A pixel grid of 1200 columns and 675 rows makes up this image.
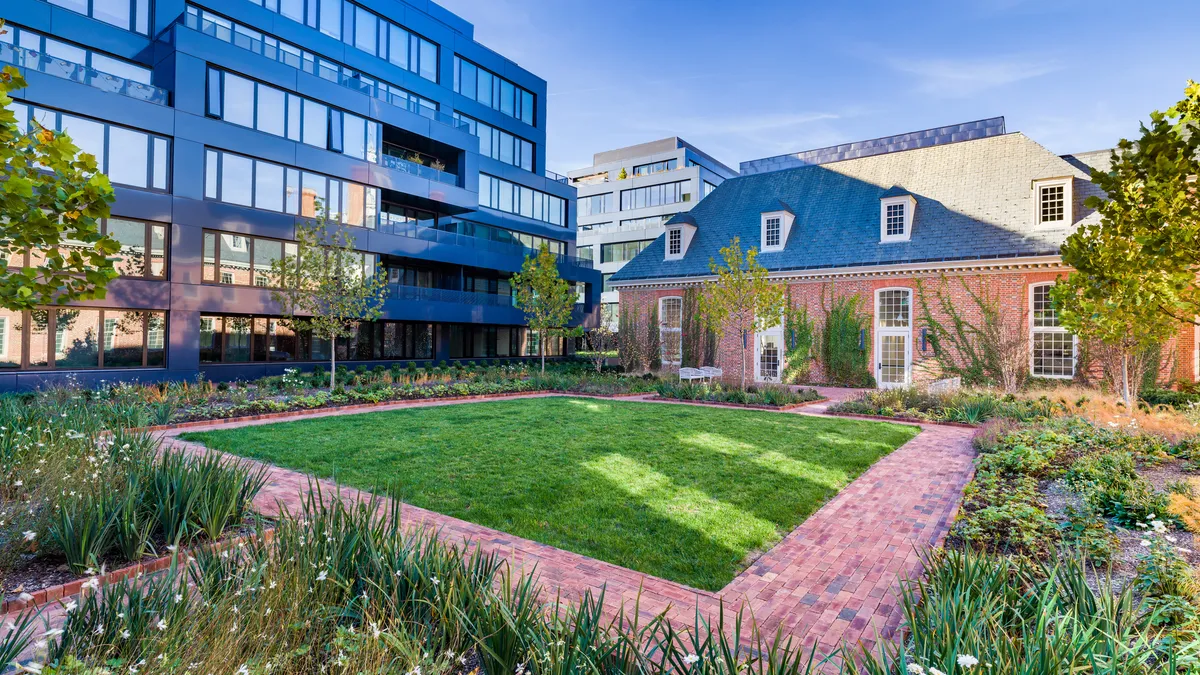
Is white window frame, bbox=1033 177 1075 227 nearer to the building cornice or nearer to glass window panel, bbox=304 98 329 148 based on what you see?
the building cornice

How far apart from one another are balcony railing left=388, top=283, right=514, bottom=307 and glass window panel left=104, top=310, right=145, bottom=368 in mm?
8773

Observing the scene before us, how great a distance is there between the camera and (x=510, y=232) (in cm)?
3347

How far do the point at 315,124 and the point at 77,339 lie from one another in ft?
37.3

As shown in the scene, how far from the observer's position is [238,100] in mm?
21344

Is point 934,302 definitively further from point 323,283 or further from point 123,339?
point 123,339

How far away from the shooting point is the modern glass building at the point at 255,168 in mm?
18219

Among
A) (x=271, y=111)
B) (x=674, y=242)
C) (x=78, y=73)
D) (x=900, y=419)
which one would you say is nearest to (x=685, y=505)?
(x=900, y=419)

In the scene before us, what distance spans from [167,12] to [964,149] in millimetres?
30296

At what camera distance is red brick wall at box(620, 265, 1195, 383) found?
17391 millimetres

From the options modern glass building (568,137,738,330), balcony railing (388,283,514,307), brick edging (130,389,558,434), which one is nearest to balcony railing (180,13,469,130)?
balcony railing (388,283,514,307)

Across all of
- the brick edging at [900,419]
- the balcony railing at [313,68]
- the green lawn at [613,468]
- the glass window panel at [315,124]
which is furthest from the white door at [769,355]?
the glass window panel at [315,124]

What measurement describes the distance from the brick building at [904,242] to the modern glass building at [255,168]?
10.1m

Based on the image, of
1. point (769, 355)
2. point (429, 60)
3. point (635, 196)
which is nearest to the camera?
point (769, 355)

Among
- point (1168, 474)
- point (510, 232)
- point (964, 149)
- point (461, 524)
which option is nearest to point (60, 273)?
point (461, 524)
